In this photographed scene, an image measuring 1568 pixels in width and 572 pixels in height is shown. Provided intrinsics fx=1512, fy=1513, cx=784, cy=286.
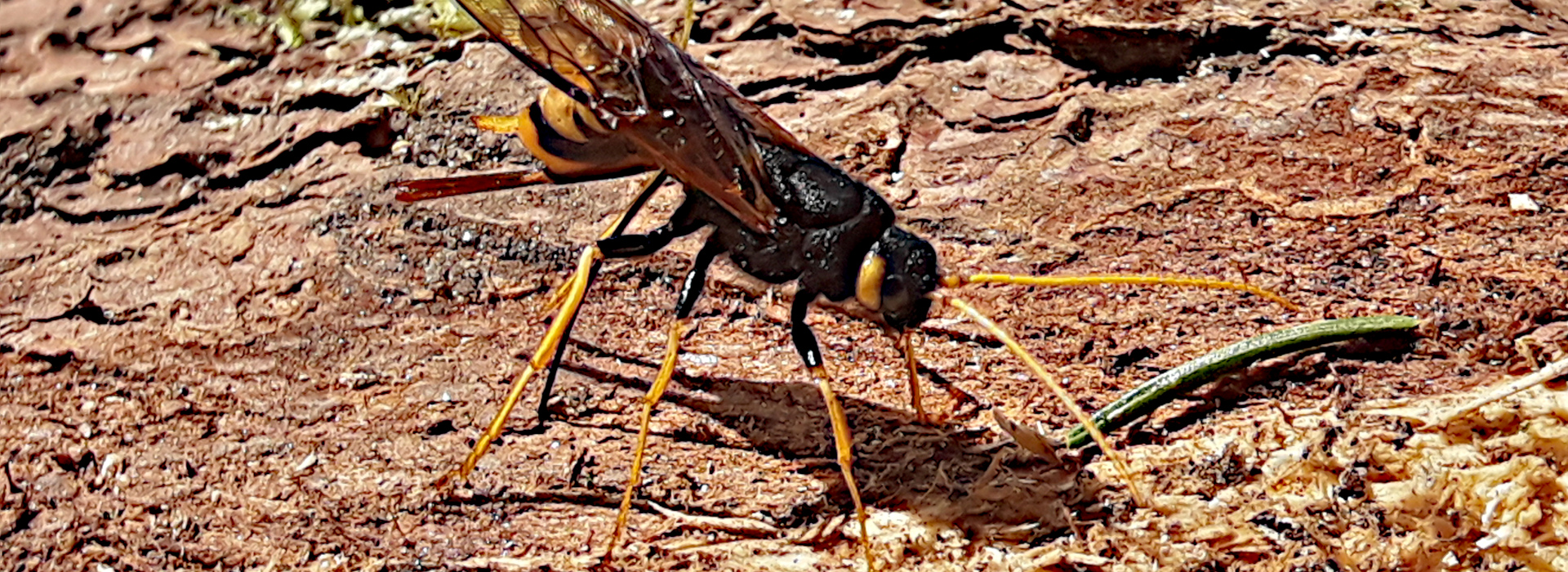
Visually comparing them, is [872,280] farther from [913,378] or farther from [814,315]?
[814,315]

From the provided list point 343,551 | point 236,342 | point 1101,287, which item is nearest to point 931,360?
point 1101,287

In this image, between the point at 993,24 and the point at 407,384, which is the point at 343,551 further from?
the point at 993,24

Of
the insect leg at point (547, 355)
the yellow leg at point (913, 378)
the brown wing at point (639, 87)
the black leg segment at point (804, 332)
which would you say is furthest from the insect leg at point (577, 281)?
the yellow leg at point (913, 378)

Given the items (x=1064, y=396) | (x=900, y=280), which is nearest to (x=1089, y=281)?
(x=1064, y=396)

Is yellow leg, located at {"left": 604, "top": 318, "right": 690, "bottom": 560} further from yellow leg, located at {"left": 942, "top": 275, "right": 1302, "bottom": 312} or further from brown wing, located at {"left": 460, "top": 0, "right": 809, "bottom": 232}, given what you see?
yellow leg, located at {"left": 942, "top": 275, "right": 1302, "bottom": 312}

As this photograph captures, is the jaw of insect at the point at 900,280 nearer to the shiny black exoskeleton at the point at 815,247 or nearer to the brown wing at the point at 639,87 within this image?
the shiny black exoskeleton at the point at 815,247

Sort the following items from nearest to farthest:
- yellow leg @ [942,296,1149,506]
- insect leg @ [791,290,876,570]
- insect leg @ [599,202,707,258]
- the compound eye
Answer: yellow leg @ [942,296,1149,506] < insect leg @ [791,290,876,570] < the compound eye < insect leg @ [599,202,707,258]

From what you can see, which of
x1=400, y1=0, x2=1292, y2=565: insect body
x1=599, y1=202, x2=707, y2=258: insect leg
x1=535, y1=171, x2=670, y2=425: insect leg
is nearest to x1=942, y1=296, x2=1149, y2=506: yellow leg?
x1=400, y1=0, x2=1292, y2=565: insect body
